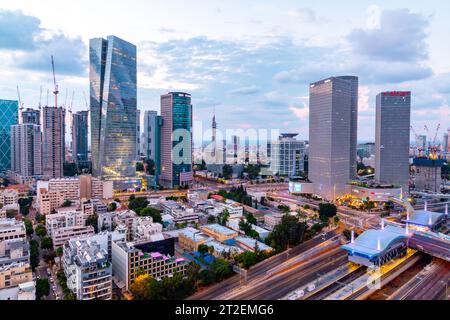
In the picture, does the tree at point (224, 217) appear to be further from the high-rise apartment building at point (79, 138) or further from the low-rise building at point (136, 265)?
the high-rise apartment building at point (79, 138)

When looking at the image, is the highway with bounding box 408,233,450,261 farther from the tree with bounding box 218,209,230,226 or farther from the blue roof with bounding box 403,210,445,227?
the tree with bounding box 218,209,230,226

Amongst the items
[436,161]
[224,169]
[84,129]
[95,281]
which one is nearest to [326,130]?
[436,161]

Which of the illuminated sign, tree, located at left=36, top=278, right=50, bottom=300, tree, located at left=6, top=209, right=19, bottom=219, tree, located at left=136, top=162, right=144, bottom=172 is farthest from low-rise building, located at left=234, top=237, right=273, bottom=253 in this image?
tree, located at left=136, top=162, right=144, bottom=172

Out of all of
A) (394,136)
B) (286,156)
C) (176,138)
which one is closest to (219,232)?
(176,138)

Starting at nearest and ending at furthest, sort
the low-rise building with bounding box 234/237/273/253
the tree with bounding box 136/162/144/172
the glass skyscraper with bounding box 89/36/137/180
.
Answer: the low-rise building with bounding box 234/237/273/253 < the glass skyscraper with bounding box 89/36/137/180 < the tree with bounding box 136/162/144/172

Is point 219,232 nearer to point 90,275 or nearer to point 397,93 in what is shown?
point 90,275

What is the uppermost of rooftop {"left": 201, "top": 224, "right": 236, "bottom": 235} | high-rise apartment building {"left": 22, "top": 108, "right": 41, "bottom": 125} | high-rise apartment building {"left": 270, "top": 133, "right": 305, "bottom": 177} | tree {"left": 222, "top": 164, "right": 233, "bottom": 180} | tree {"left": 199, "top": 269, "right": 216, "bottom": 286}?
high-rise apartment building {"left": 22, "top": 108, "right": 41, "bottom": 125}
